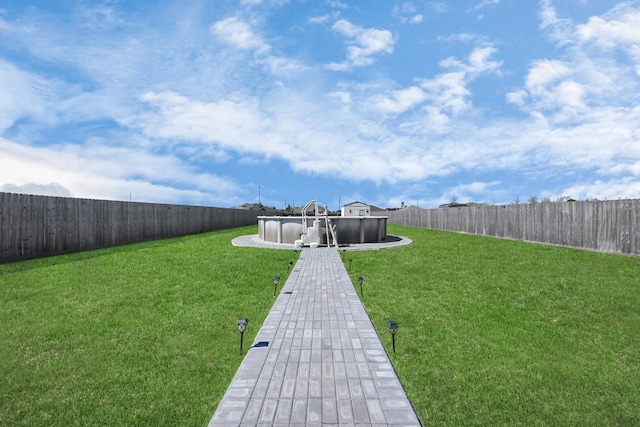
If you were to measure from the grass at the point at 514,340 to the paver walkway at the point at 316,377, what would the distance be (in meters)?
0.31

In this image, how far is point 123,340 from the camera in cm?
529

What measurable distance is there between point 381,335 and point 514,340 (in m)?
2.16

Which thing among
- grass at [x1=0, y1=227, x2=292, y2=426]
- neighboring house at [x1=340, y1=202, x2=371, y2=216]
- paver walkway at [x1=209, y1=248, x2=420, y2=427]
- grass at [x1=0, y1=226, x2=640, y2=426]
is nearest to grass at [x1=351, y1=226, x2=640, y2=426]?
grass at [x1=0, y1=226, x2=640, y2=426]

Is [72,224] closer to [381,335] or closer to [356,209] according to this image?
[381,335]

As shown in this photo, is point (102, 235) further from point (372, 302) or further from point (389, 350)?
point (389, 350)

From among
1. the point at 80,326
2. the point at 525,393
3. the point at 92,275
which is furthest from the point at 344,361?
the point at 92,275

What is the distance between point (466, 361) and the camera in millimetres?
4594

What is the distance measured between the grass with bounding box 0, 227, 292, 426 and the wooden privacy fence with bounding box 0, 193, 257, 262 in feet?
8.96

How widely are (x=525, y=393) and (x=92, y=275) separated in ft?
36.4

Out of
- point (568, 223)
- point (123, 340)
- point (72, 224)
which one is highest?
point (568, 223)

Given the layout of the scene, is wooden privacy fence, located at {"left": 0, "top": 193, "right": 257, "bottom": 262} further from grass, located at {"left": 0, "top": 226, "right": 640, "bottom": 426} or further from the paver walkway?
the paver walkway

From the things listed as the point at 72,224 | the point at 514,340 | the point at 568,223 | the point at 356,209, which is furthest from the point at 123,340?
the point at 356,209

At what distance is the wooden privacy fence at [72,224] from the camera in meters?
12.5

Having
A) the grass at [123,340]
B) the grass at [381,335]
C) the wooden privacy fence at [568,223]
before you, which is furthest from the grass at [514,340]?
the wooden privacy fence at [568,223]
